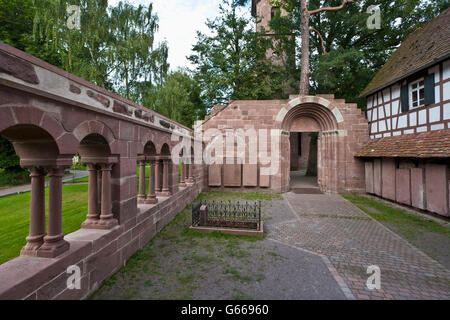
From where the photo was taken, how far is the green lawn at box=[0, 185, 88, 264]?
14.9 feet

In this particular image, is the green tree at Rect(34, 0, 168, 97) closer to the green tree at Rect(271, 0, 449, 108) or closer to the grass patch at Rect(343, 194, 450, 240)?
the green tree at Rect(271, 0, 449, 108)

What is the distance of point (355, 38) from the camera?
15016 mm

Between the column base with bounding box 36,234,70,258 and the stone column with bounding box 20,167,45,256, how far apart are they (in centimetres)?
15

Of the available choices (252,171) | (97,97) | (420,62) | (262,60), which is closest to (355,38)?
(262,60)

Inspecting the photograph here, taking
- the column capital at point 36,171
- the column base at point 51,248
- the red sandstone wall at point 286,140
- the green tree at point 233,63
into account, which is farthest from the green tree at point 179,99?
the column base at point 51,248

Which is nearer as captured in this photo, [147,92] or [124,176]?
[124,176]

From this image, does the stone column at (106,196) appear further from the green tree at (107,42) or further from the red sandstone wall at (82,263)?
the green tree at (107,42)

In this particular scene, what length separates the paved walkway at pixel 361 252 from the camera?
11.4ft

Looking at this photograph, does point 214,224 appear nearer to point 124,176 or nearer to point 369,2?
point 124,176

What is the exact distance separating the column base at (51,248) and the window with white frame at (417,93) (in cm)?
1184

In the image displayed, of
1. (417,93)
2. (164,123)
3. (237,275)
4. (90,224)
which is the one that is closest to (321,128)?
(417,93)

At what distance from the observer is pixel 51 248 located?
8.82 feet

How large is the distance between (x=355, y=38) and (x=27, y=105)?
1919 centimetres

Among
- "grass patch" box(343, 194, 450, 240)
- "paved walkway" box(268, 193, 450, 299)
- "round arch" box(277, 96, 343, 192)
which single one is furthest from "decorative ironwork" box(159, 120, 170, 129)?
"grass patch" box(343, 194, 450, 240)
